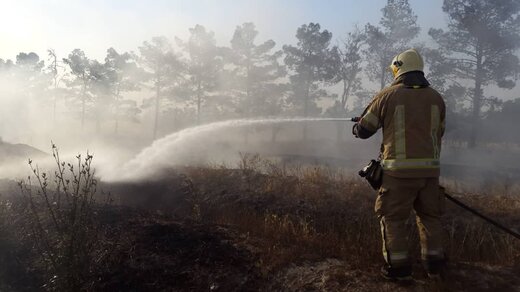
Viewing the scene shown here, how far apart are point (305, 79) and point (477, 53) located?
41.2 feet

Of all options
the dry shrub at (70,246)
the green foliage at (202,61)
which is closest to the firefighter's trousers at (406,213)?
the dry shrub at (70,246)

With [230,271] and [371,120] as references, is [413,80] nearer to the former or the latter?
[371,120]

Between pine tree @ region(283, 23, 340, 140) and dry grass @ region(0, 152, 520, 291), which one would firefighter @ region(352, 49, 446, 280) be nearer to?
dry grass @ region(0, 152, 520, 291)

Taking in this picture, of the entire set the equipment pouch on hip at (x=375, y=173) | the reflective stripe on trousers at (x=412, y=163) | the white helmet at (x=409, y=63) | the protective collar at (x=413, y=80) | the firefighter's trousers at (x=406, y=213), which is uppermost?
the white helmet at (x=409, y=63)

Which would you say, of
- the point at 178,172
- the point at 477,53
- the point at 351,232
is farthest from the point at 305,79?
the point at 351,232

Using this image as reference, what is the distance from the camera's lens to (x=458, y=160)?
2461cm

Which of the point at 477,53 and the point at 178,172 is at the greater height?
the point at 477,53

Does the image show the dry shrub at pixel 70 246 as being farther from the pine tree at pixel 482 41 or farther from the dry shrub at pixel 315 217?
the pine tree at pixel 482 41

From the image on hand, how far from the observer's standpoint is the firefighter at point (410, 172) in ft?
11.9

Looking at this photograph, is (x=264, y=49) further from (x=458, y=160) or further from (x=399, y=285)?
(x=399, y=285)

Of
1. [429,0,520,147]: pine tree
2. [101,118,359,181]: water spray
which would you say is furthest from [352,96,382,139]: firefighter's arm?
[429,0,520,147]: pine tree

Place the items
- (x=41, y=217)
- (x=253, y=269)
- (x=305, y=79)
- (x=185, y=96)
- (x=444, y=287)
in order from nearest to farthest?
1. (x=444, y=287)
2. (x=253, y=269)
3. (x=41, y=217)
4. (x=305, y=79)
5. (x=185, y=96)

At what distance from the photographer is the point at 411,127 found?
3.71 m

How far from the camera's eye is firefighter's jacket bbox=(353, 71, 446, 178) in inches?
145
